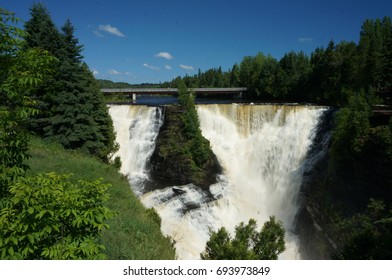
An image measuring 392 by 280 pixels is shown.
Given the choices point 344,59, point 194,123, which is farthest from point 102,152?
point 344,59

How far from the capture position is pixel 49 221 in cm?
392

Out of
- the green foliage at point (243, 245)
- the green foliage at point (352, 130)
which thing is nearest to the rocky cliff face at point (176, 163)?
the green foliage at point (352, 130)

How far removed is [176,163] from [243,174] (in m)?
6.15

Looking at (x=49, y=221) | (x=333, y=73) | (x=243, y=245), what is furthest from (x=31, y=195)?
(x=333, y=73)

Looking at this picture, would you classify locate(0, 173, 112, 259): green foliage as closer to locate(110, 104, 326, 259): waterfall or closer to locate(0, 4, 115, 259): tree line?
locate(0, 4, 115, 259): tree line

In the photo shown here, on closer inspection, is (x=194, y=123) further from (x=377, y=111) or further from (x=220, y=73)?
(x=220, y=73)

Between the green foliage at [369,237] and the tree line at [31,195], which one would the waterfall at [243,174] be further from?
the tree line at [31,195]

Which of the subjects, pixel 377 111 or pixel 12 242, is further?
pixel 377 111

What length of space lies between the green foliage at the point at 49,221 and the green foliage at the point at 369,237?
8.07m

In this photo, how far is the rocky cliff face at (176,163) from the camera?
24891 millimetres

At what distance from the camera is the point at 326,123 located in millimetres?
26641

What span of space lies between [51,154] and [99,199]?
16.1m

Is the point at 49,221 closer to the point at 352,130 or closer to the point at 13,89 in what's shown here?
the point at 13,89

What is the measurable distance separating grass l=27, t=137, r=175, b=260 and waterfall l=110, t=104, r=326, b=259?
7227mm
